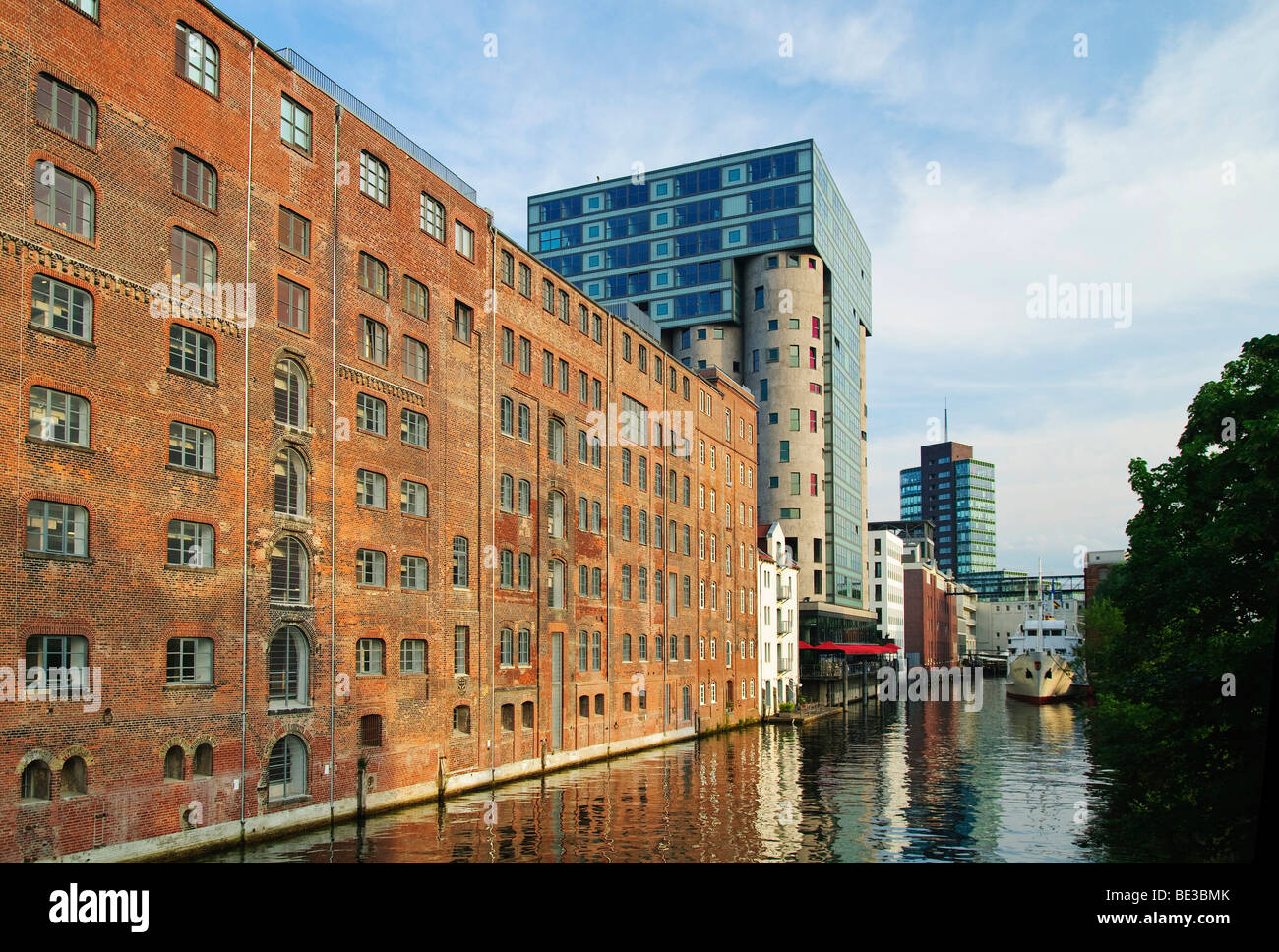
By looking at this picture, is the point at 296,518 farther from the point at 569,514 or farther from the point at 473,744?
the point at 569,514

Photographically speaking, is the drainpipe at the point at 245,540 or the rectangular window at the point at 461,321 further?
the rectangular window at the point at 461,321

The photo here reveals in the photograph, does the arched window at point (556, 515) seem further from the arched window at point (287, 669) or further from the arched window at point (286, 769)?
the arched window at point (286, 769)

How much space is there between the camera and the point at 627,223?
11606cm

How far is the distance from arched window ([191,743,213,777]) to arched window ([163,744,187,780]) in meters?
0.44

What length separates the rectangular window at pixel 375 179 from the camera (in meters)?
41.1

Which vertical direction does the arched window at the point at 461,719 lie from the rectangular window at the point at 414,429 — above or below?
below

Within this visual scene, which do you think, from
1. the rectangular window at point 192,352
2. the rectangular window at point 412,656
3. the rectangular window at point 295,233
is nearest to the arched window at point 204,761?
the rectangular window at point 412,656

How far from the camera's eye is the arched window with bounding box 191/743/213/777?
31047mm

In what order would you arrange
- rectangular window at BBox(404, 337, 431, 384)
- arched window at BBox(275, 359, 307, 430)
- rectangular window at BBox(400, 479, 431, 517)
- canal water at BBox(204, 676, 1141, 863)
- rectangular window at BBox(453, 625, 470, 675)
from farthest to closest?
rectangular window at BBox(453, 625, 470, 675), rectangular window at BBox(404, 337, 431, 384), rectangular window at BBox(400, 479, 431, 517), arched window at BBox(275, 359, 307, 430), canal water at BBox(204, 676, 1141, 863)

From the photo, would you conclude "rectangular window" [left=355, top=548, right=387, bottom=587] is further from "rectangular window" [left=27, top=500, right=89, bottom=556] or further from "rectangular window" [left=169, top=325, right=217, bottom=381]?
"rectangular window" [left=27, top=500, right=89, bottom=556]

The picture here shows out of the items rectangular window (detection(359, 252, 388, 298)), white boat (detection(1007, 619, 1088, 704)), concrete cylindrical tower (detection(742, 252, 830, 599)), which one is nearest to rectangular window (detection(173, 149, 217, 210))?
rectangular window (detection(359, 252, 388, 298))

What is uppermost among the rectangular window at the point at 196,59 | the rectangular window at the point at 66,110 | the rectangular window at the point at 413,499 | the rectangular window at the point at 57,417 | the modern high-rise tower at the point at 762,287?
the modern high-rise tower at the point at 762,287

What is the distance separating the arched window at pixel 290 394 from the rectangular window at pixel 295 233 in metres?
4.03

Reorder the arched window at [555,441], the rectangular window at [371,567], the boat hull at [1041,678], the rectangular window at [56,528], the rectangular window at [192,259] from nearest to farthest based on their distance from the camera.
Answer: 1. the rectangular window at [56,528]
2. the rectangular window at [192,259]
3. the rectangular window at [371,567]
4. the arched window at [555,441]
5. the boat hull at [1041,678]
